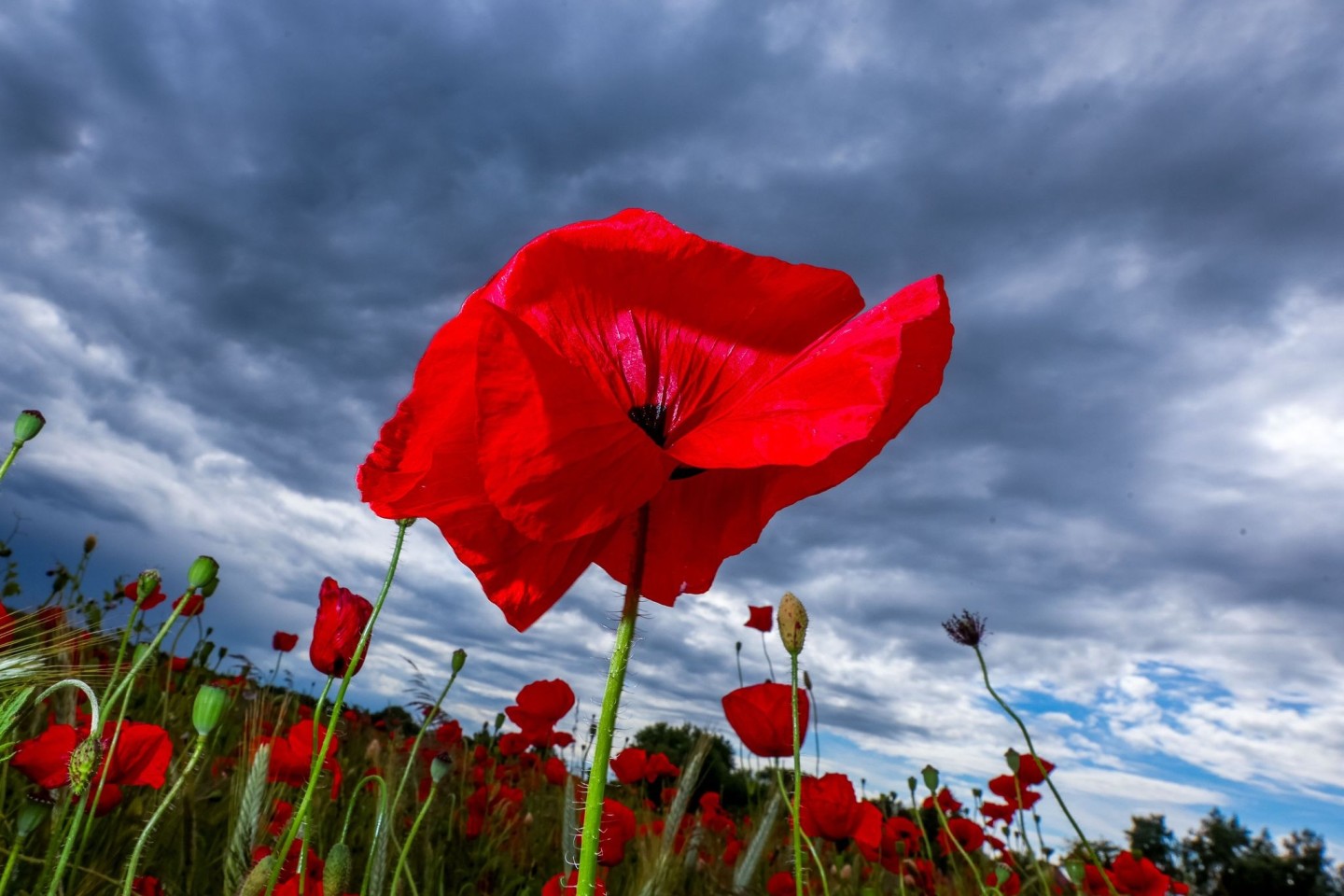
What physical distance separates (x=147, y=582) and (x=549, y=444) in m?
1.56

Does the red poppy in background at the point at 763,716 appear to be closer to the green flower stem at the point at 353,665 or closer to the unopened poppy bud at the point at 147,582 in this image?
the green flower stem at the point at 353,665

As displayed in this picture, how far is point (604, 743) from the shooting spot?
0.69 metres

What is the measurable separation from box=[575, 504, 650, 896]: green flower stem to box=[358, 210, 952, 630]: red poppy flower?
84 millimetres

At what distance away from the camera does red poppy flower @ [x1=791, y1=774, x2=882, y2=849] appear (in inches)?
120

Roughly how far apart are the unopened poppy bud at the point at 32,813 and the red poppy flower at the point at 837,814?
2.05 m

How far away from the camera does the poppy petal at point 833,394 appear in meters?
0.71

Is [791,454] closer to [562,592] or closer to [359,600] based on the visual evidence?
[562,592]

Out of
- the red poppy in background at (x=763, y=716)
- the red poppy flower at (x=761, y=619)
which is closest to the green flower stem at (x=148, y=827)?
the red poppy in background at (x=763, y=716)

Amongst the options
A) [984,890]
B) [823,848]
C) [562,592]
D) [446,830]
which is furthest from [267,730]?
[562,592]

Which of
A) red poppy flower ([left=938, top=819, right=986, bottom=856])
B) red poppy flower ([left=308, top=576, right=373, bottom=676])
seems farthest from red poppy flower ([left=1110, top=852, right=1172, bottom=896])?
red poppy flower ([left=308, top=576, right=373, bottom=676])

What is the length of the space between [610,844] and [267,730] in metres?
2.16

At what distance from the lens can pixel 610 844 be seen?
2510 millimetres

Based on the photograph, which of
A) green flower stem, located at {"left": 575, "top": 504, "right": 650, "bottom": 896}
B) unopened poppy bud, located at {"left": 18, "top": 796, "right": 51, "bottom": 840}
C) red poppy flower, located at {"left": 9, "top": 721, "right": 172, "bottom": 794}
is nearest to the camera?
green flower stem, located at {"left": 575, "top": 504, "right": 650, "bottom": 896}

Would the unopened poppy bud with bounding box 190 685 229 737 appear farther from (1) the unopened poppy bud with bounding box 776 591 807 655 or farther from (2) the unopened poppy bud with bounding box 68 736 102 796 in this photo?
(1) the unopened poppy bud with bounding box 776 591 807 655
